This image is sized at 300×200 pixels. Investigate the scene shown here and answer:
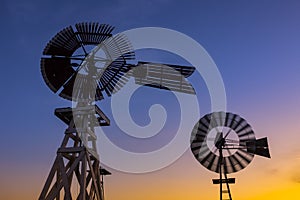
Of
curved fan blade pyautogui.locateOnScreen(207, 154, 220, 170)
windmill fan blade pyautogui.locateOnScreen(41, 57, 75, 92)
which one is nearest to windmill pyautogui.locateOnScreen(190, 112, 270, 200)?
curved fan blade pyautogui.locateOnScreen(207, 154, 220, 170)

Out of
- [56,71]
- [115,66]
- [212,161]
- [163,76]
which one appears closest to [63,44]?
[56,71]

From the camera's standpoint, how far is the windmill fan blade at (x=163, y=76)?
44.7 feet

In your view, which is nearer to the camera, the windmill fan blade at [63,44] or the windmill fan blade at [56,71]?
the windmill fan blade at [63,44]

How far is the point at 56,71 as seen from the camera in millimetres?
13719

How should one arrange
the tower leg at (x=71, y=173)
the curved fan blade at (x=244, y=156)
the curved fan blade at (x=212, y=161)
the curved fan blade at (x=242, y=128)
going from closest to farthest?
the tower leg at (x=71, y=173)
the curved fan blade at (x=212, y=161)
the curved fan blade at (x=242, y=128)
the curved fan blade at (x=244, y=156)

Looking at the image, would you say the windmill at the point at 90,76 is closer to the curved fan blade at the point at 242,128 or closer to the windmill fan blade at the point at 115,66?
the windmill fan blade at the point at 115,66

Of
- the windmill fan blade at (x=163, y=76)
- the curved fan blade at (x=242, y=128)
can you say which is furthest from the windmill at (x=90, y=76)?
the curved fan blade at (x=242, y=128)

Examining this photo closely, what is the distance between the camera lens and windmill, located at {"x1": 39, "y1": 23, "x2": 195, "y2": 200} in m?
13.2

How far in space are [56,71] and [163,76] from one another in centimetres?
446

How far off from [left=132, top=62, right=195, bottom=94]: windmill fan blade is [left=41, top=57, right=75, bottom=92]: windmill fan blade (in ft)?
9.18

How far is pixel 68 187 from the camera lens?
12211 millimetres

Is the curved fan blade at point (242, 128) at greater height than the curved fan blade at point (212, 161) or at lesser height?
greater


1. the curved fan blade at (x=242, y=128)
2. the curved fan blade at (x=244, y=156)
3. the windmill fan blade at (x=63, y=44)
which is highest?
the windmill fan blade at (x=63, y=44)

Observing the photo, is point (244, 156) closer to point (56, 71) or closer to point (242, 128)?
point (242, 128)
